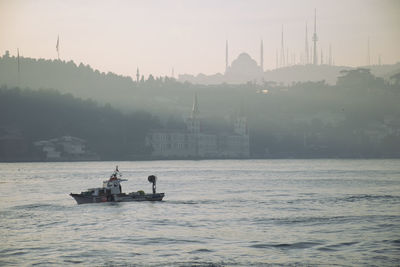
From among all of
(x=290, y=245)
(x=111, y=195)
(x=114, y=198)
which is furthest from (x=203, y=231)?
(x=111, y=195)

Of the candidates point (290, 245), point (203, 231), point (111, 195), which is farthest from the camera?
point (111, 195)

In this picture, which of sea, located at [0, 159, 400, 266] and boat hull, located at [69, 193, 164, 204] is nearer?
sea, located at [0, 159, 400, 266]

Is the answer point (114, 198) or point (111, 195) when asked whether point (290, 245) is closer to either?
point (114, 198)

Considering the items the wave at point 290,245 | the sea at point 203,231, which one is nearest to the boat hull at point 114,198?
the sea at point 203,231

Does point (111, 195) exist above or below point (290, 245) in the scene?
above

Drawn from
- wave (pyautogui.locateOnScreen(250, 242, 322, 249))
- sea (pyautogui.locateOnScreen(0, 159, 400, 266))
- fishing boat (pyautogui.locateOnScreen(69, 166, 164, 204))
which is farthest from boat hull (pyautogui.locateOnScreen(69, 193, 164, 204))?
wave (pyautogui.locateOnScreen(250, 242, 322, 249))

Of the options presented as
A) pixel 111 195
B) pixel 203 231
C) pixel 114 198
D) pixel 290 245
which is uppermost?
pixel 111 195

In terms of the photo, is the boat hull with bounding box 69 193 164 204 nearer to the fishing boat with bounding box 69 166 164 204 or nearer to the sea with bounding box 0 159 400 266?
the fishing boat with bounding box 69 166 164 204

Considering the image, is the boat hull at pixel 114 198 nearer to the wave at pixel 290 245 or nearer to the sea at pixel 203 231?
the sea at pixel 203 231

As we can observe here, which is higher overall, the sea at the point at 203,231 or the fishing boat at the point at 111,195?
the fishing boat at the point at 111,195

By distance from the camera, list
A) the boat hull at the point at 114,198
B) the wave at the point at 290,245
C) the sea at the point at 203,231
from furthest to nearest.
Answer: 1. the boat hull at the point at 114,198
2. the wave at the point at 290,245
3. the sea at the point at 203,231

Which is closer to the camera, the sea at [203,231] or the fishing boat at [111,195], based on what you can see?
the sea at [203,231]

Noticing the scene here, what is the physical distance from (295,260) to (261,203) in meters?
35.5

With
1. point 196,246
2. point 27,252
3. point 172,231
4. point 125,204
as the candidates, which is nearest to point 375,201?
point 125,204
